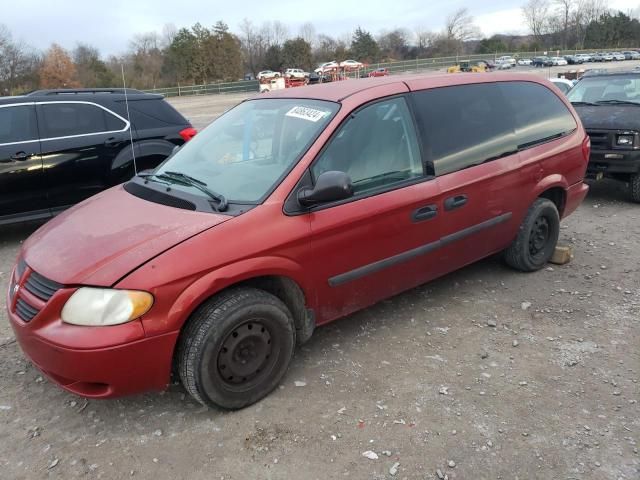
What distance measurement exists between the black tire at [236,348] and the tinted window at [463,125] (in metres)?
1.63

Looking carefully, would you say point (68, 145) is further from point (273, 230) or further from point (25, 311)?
point (273, 230)

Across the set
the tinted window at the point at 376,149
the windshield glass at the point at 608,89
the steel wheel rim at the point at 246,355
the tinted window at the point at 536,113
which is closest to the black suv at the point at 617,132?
the windshield glass at the point at 608,89

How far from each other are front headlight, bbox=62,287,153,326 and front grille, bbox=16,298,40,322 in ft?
0.99

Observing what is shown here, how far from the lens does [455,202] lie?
151 inches

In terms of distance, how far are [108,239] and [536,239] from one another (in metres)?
3.68

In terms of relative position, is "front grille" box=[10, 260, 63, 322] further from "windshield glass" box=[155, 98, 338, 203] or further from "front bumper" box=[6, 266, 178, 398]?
"windshield glass" box=[155, 98, 338, 203]

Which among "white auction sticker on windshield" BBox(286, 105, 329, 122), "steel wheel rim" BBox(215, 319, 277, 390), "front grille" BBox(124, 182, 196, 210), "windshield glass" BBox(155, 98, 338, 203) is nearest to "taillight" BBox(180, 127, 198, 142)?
"windshield glass" BBox(155, 98, 338, 203)

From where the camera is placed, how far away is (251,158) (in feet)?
11.7

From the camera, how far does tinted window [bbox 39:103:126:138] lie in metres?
6.24

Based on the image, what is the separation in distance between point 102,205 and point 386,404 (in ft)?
7.30

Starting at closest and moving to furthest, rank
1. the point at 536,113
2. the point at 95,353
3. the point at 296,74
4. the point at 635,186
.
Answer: the point at 95,353 → the point at 536,113 → the point at 635,186 → the point at 296,74

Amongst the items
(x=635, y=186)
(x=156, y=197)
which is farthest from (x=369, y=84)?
(x=635, y=186)

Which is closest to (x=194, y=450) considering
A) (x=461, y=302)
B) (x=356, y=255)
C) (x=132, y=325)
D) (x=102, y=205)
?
(x=132, y=325)

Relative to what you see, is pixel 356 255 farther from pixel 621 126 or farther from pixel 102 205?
pixel 621 126
